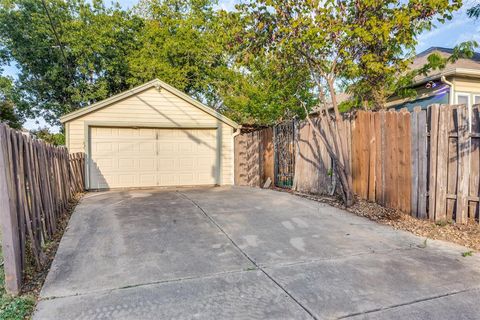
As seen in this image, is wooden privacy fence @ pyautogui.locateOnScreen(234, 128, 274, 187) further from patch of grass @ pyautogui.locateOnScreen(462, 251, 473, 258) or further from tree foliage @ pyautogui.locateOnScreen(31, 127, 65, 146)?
tree foliage @ pyautogui.locateOnScreen(31, 127, 65, 146)

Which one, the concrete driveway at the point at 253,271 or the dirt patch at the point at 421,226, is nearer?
the concrete driveway at the point at 253,271

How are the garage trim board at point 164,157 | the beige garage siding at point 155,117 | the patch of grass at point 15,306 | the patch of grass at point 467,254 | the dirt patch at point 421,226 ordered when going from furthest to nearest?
the garage trim board at point 164,157 → the beige garage siding at point 155,117 → the dirt patch at point 421,226 → the patch of grass at point 467,254 → the patch of grass at point 15,306

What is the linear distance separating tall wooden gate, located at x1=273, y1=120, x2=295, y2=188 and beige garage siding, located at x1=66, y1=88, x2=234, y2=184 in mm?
2247

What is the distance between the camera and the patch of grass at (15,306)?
8.34 ft

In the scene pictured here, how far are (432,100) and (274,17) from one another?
5969mm

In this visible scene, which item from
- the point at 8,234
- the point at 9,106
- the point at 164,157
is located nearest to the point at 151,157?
the point at 164,157

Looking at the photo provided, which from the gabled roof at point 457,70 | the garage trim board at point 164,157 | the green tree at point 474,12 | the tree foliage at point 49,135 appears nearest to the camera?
the green tree at point 474,12

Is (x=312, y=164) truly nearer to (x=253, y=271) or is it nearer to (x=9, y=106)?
(x=253, y=271)

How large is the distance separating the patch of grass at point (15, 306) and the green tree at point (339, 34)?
547 centimetres

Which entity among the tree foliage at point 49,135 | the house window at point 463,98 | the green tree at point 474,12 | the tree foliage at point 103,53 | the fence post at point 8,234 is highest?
the tree foliage at point 103,53

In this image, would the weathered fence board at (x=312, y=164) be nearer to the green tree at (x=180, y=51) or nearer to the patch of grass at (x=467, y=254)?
the patch of grass at (x=467, y=254)

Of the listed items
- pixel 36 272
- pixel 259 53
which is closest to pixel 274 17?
pixel 259 53

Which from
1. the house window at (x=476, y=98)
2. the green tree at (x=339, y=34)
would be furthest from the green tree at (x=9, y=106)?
the house window at (x=476, y=98)

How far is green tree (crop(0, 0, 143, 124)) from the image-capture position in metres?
18.2
